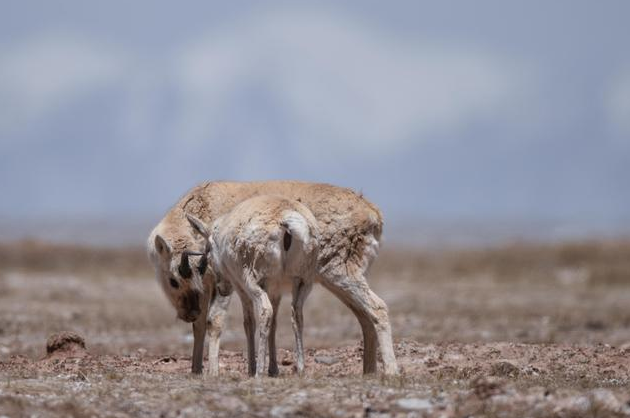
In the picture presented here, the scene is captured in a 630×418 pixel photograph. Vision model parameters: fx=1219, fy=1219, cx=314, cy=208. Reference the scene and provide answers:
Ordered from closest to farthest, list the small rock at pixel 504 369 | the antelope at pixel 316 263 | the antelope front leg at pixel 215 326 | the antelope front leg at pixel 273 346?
the antelope front leg at pixel 273 346
the antelope at pixel 316 263
the antelope front leg at pixel 215 326
the small rock at pixel 504 369

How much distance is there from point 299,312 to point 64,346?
5.07 meters

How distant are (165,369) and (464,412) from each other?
6.52 metres

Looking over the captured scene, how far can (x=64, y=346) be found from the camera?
708 inches

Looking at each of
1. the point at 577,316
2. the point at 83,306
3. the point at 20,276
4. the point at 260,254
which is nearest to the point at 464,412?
the point at 260,254

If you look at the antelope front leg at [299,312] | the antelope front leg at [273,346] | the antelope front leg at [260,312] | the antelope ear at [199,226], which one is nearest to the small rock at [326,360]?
the antelope front leg at [273,346]

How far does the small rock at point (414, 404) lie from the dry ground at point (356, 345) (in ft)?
0.06

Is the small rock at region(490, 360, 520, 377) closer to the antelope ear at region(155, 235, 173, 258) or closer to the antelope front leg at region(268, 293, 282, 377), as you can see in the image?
the antelope front leg at region(268, 293, 282, 377)

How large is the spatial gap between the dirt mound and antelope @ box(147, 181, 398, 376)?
233 centimetres

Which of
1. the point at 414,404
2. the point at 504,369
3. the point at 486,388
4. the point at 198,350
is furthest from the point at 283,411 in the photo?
the point at 504,369

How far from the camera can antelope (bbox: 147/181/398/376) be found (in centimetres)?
1513

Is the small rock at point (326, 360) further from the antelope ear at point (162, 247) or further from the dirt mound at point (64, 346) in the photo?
the dirt mound at point (64, 346)

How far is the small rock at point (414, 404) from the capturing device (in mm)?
11664

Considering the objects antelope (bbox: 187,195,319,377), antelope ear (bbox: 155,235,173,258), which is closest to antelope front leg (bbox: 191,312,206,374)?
antelope ear (bbox: 155,235,173,258)

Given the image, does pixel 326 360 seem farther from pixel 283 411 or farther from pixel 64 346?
pixel 283 411
